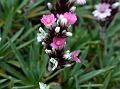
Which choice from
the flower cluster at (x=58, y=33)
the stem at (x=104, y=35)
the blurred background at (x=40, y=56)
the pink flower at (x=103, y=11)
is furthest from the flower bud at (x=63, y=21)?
the stem at (x=104, y=35)

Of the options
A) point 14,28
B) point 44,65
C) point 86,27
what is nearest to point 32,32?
point 14,28

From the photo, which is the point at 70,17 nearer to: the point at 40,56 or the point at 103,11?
the point at 40,56

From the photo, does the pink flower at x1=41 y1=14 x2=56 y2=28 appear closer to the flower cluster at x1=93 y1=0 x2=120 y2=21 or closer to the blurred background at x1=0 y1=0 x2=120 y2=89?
the blurred background at x1=0 y1=0 x2=120 y2=89

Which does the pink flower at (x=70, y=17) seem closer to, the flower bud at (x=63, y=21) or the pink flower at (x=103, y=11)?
the flower bud at (x=63, y=21)

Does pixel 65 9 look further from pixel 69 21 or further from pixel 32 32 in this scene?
pixel 32 32

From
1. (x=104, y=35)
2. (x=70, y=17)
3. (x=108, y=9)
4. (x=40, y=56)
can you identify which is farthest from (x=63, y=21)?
(x=104, y=35)

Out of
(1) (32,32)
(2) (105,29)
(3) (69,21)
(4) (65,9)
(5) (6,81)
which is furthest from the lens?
(2) (105,29)
